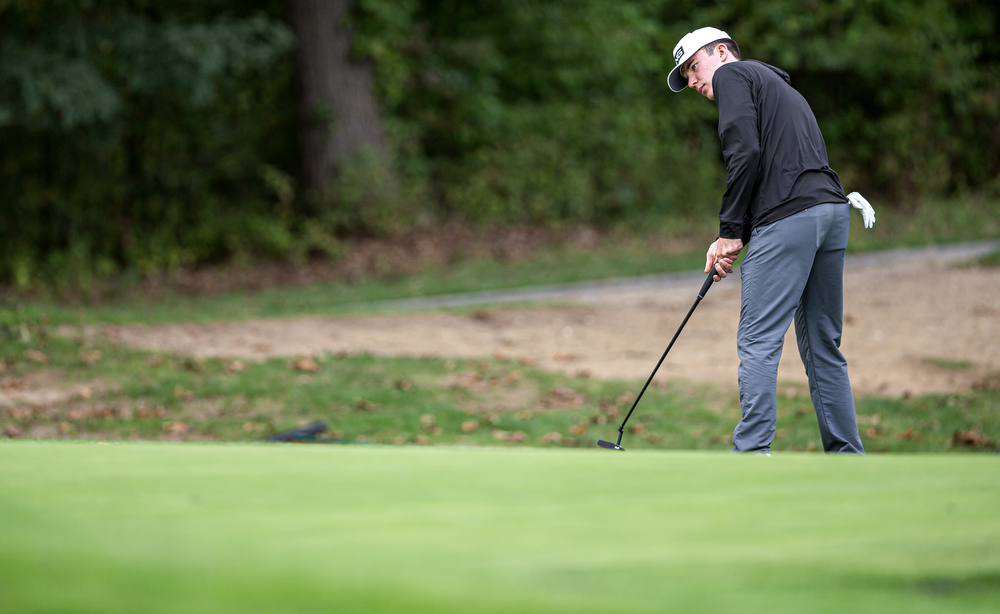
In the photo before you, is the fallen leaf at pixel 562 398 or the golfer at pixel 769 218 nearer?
the golfer at pixel 769 218

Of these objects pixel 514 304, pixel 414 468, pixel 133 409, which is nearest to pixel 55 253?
pixel 514 304

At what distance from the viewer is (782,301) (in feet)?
13.5

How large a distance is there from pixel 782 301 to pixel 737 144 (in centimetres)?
71

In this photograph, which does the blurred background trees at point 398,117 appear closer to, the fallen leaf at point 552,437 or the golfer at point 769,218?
the fallen leaf at point 552,437

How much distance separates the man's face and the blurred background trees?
11.1 m

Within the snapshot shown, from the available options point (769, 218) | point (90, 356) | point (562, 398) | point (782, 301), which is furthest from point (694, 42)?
point (90, 356)

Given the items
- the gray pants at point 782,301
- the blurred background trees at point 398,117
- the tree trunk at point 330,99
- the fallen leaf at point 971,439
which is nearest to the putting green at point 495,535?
the gray pants at point 782,301

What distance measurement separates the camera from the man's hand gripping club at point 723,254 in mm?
4133

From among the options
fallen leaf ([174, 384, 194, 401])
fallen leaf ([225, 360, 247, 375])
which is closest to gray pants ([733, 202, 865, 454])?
fallen leaf ([174, 384, 194, 401])

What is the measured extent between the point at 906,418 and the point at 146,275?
41.6 ft

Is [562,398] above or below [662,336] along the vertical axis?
below

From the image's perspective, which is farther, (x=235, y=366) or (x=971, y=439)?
(x=235, y=366)

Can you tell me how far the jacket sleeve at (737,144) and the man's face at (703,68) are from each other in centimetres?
19

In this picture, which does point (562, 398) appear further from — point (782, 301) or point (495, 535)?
point (495, 535)
